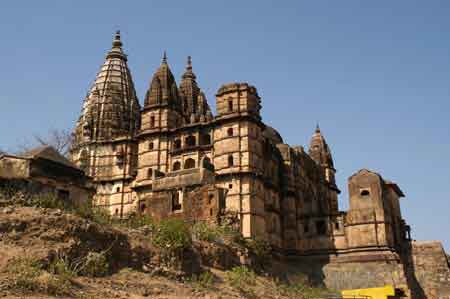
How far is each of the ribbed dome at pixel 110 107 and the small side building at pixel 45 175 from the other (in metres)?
20.6

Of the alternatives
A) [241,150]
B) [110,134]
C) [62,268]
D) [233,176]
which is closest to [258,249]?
[233,176]

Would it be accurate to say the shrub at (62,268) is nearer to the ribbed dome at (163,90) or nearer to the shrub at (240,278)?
the shrub at (240,278)

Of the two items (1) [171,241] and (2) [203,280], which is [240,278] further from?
(1) [171,241]

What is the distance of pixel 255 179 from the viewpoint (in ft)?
105

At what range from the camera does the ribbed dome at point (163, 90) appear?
38.2 meters

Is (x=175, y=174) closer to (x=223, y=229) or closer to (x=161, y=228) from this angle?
(x=223, y=229)

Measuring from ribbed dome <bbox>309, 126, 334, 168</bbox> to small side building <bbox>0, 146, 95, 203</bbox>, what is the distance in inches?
1046

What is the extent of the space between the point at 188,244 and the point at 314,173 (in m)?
28.2

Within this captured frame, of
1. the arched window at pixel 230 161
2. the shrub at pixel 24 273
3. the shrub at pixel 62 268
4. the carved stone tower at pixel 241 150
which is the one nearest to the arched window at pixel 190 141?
the carved stone tower at pixel 241 150

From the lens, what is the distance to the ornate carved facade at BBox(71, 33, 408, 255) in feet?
97.3

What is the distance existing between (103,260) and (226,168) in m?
21.6

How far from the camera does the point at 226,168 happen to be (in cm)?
3266

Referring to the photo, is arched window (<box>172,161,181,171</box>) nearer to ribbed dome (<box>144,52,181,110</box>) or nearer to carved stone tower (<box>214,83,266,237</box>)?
carved stone tower (<box>214,83,266,237</box>)

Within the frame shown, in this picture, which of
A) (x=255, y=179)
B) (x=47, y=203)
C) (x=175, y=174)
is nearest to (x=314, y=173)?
(x=255, y=179)
